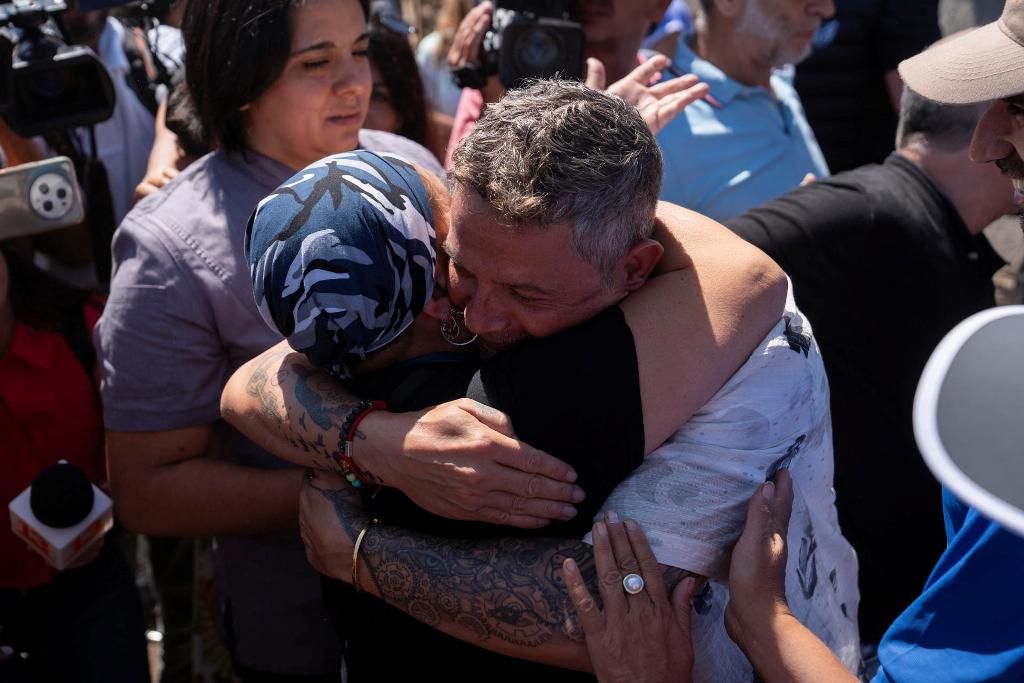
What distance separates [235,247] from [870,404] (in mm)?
1394

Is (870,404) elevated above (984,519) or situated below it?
below

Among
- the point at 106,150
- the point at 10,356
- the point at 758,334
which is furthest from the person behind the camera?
the point at 106,150

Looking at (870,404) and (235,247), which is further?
(870,404)

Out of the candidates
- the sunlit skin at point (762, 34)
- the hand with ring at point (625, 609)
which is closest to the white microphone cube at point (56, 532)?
the hand with ring at point (625, 609)

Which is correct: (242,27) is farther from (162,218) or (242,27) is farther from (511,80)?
(511,80)

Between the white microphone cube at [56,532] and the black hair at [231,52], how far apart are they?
33.3 inches

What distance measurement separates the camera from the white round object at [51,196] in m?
2.09

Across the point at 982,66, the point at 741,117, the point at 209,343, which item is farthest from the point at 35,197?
the point at 741,117

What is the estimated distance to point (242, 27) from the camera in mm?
2092

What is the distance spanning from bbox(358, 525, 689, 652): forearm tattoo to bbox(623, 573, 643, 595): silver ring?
50 mm

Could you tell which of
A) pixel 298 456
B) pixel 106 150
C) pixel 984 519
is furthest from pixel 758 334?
pixel 106 150

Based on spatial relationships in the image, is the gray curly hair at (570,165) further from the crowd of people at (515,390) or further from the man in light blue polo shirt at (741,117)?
the man in light blue polo shirt at (741,117)

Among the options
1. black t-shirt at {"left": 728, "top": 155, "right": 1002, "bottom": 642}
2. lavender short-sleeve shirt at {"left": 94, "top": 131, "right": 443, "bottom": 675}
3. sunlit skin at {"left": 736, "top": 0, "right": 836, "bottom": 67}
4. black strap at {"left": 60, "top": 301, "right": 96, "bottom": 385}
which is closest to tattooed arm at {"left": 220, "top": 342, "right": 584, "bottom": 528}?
lavender short-sleeve shirt at {"left": 94, "top": 131, "right": 443, "bottom": 675}

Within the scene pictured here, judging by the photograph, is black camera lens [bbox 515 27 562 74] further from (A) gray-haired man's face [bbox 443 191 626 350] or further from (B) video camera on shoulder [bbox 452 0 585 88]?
(A) gray-haired man's face [bbox 443 191 626 350]
